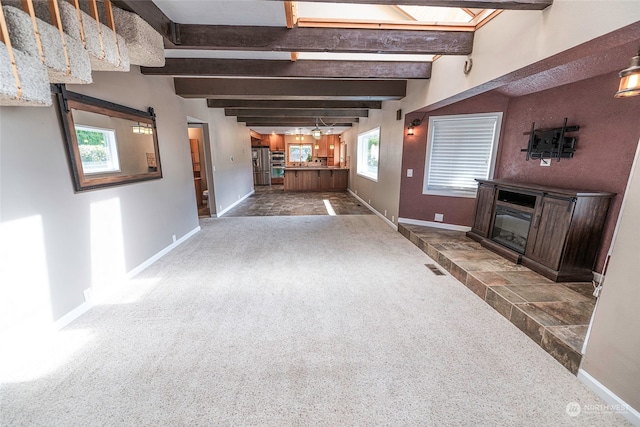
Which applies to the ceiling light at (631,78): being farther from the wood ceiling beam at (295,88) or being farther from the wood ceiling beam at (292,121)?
the wood ceiling beam at (292,121)

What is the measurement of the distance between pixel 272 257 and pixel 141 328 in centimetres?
175

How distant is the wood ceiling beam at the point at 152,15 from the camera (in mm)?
1866

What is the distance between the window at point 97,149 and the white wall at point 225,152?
2.14 metres

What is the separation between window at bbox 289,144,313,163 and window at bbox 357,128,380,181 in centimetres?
524

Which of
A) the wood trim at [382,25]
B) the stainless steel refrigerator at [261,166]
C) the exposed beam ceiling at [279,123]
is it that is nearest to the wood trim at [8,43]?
the wood trim at [382,25]

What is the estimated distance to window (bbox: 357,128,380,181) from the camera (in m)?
6.59

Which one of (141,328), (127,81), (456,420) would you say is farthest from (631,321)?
(127,81)

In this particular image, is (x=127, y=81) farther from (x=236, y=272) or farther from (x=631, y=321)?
(x=631, y=321)

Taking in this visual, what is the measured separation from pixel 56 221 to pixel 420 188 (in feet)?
15.7

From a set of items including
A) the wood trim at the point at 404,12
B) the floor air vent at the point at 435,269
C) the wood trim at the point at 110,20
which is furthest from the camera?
the floor air vent at the point at 435,269

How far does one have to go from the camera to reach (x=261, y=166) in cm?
1193

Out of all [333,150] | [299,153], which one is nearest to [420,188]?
[333,150]

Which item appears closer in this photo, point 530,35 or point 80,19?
point 80,19

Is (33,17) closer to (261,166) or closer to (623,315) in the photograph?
(623,315)
